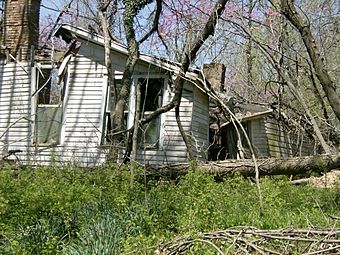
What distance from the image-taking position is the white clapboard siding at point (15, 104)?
14125mm

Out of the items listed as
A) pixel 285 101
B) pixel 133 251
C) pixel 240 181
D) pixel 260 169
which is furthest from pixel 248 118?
pixel 133 251

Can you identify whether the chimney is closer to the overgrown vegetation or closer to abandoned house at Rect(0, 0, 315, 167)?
abandoned house at Rect(0, 0, 315, 167)

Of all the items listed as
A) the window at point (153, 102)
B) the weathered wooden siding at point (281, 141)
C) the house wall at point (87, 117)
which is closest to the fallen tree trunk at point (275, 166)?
the house wall at point (87, 117)

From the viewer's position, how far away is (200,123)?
45.0 ft

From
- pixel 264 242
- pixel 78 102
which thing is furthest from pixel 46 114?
pixel 264 242

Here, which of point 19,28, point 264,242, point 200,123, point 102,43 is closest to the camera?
point 264,242

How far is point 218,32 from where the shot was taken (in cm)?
1082

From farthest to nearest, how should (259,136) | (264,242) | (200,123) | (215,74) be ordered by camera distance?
(259,136)
(215,74)
(200,123)
(264,242)

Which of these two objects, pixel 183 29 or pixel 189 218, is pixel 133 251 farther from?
pixel 183 29

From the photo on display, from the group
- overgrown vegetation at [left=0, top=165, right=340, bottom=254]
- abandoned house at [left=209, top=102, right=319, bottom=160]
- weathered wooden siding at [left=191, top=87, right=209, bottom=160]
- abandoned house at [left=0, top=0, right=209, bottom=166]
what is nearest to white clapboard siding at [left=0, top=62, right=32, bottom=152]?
abandoned house at [left=0, top=0, right=209, bottom=166]

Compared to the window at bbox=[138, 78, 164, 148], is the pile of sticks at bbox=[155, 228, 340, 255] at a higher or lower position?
lower

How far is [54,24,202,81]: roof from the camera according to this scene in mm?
12234

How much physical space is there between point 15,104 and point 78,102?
1961mm

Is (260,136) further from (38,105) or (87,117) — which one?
(38,105)
